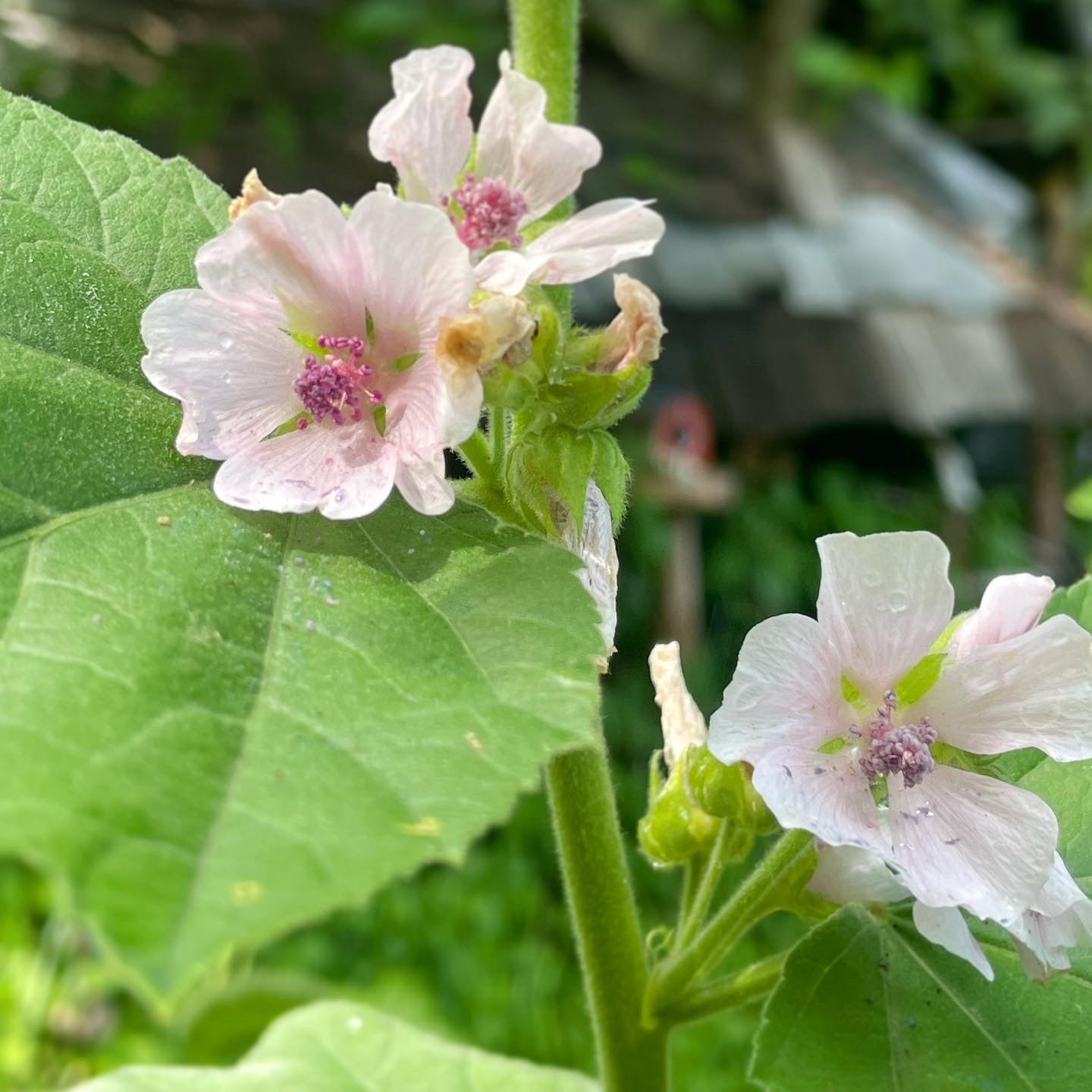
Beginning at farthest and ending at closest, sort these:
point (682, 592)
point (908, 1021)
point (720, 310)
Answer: point (720, 310) < point (682, 592) < point (908, 1021)

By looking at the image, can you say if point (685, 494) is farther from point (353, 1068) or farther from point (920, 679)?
point (920, 679)

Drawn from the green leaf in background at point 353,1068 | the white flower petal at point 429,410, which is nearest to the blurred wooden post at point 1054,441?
the green leaf in background at point 353,1068

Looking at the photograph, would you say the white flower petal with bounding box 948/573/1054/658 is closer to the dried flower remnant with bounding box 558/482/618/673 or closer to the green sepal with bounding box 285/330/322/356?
the dried flower remnant with bounding box 558/482/618/673

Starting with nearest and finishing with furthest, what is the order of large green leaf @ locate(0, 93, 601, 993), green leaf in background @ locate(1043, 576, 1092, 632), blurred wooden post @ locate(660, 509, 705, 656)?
large green leaf @ locate(0, 93, 601, 993), green leaf in background @ locate(1043, 576, 1092, 632), blurred wooden post @ locate(660, 509, 705, 656)

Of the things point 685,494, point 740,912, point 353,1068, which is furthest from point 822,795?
point 685,494

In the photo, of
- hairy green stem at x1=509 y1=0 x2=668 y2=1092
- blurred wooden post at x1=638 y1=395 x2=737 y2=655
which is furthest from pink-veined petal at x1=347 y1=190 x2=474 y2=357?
blurred wooden post at x1=638 y1=395 x2=737 y2=655

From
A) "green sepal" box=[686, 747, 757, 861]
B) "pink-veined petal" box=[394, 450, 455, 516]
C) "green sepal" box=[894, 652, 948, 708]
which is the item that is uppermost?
"pink-veined petal" box=[394, 450, 455, 516]

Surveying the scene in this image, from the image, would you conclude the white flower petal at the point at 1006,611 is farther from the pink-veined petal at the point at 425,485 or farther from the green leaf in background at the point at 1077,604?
the pink-veined petal at the point at 425,485
